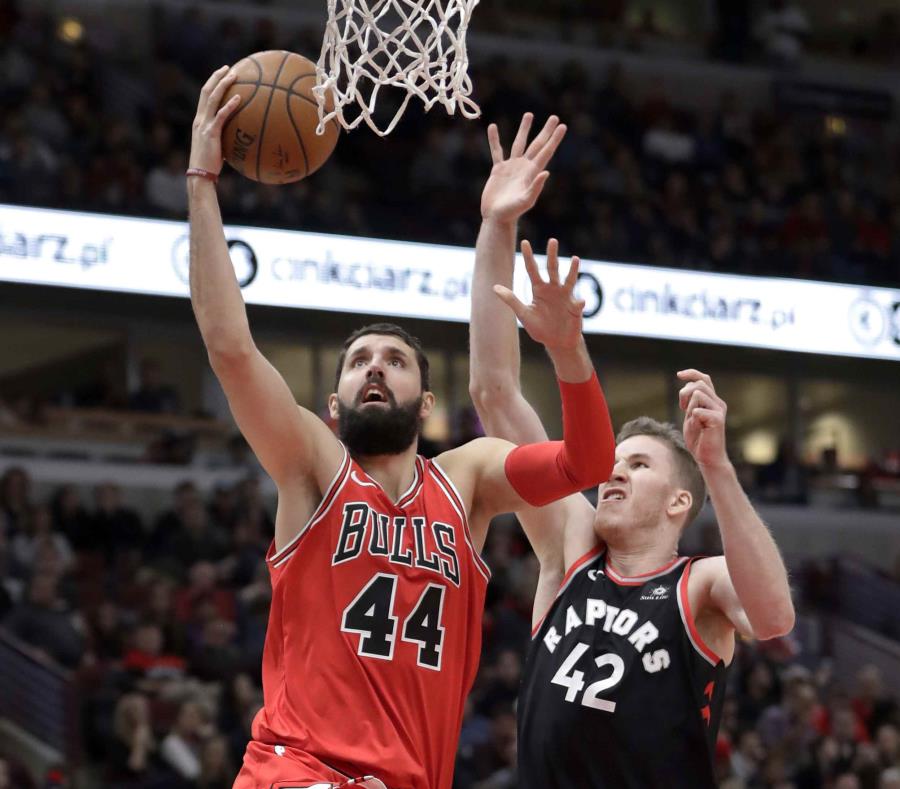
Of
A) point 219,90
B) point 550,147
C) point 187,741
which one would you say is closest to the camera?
point 219,90

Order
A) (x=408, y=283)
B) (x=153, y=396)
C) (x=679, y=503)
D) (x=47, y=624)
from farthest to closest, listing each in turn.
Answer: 1. (x=153, y=396)
2. (x=408, y=283)
3. (x=47, y=624)
4. (x=679, y=503)

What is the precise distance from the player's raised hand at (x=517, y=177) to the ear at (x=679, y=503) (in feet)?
3.09

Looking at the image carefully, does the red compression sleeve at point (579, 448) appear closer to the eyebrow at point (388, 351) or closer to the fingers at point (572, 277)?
the fingers at point (572, 277)

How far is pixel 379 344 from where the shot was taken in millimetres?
4145

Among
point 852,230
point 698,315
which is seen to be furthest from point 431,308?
point 852,230

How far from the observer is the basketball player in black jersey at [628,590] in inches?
164

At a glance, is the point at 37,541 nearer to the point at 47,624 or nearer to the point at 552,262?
the point at 47,624

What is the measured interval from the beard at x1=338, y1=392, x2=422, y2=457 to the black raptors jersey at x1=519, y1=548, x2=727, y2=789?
0.87 m

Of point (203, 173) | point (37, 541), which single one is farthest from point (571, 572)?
point (37, 541)

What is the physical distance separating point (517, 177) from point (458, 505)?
108 centimetres

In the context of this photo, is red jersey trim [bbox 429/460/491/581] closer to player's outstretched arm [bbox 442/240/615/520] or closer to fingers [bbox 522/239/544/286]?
player's outstretched arm [bbox 442/240/615/520]

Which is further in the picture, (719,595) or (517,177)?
(517,177)

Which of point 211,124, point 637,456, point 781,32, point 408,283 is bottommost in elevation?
point 637,456

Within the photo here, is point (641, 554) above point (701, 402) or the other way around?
the other way around
